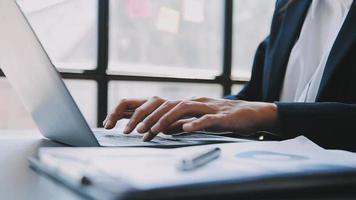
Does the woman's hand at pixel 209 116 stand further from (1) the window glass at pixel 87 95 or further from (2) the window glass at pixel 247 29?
A: (2) the window glass at pixel 247 29

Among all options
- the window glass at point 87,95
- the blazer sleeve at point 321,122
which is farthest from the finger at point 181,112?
the window glass at point 87,95

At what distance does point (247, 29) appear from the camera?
309cm

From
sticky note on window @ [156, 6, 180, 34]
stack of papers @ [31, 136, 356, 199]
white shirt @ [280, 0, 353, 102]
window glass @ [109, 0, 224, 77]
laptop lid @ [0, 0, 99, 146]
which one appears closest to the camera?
stack of papers @ [31, 136, 356, 199]

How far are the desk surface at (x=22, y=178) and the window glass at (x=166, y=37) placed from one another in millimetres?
1987

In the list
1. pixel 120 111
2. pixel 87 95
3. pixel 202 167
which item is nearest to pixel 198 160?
pixel 202 167

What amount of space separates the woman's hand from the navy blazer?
1.0 inches

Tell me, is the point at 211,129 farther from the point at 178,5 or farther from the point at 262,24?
the point at 262,24

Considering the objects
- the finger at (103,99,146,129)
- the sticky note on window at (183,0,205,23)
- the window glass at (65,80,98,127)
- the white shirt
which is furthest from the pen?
the sticky note on window at (183,0,205,23)

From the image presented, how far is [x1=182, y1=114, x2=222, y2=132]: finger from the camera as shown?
0.55 metres

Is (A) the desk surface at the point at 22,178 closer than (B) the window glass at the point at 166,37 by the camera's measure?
Yes

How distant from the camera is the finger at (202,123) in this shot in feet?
1.79

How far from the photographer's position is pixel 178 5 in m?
2.77

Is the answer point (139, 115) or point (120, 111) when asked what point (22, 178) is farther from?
point (120, 111)

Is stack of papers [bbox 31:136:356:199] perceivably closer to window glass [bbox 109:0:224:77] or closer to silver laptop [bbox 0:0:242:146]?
silver laptop [bbox 0:0:242:146]
